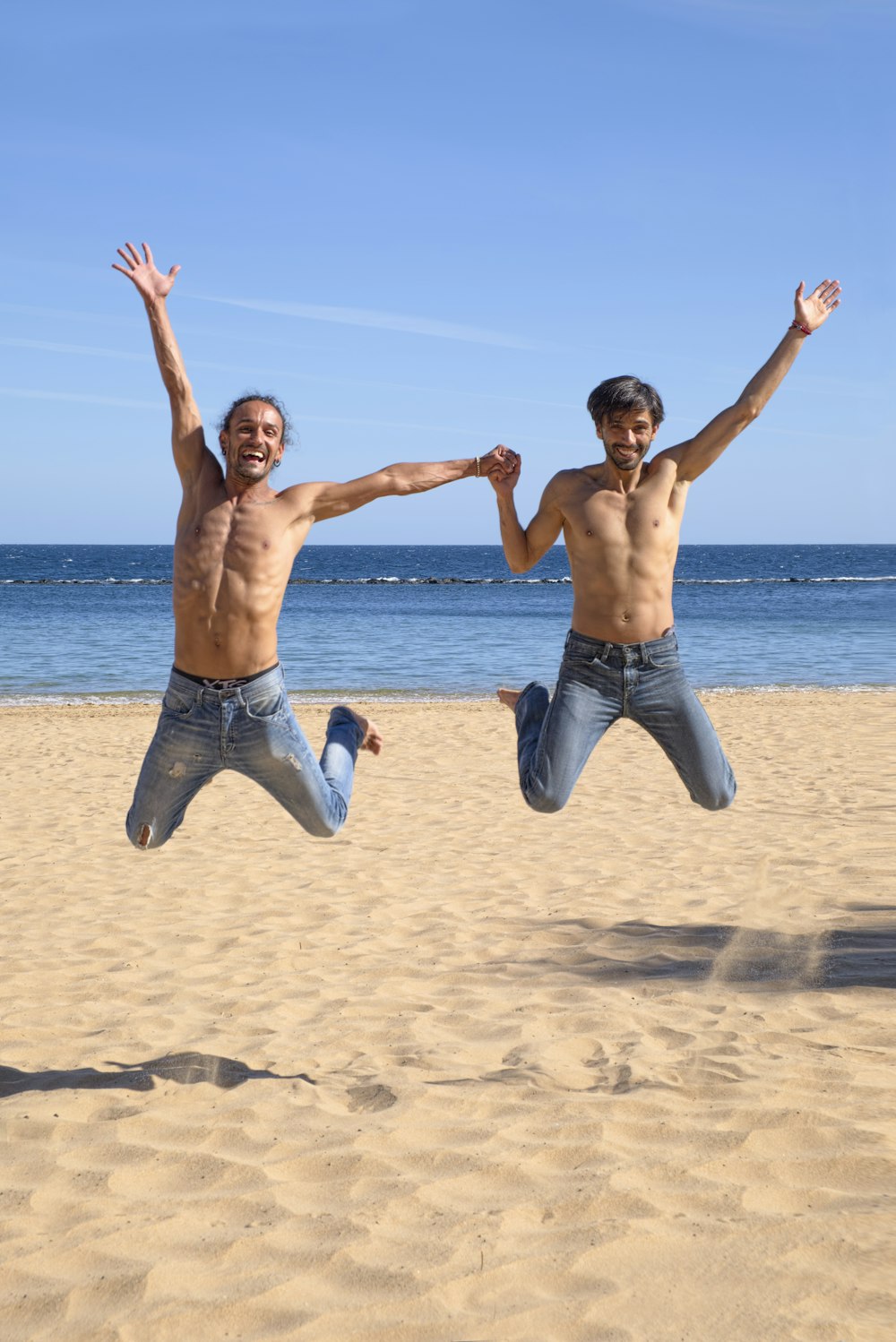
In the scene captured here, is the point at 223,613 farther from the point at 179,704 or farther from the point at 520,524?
the point at 520,524

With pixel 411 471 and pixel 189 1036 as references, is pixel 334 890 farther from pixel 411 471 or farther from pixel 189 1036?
pixel 411 471

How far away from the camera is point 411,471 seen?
603 cm

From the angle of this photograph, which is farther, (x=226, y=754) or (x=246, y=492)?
(x=246, y=492)

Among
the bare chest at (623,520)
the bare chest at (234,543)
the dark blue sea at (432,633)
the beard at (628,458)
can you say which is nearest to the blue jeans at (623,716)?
the bare chest at (623,520)

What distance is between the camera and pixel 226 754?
18.5 ft

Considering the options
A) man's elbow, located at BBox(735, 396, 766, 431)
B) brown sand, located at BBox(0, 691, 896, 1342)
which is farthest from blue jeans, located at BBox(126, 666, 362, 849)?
man's elbow, located at BBox(735, 396, 766, 431)

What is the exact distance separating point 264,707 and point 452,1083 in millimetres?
2036

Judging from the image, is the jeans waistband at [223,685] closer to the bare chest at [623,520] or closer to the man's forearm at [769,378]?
the bare chest at [623,520]

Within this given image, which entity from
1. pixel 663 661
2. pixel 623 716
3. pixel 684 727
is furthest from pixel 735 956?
pixel 663 661

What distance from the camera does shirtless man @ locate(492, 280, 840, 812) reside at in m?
6.03

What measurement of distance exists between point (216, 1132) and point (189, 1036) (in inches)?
51.2

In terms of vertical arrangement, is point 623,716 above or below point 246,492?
below

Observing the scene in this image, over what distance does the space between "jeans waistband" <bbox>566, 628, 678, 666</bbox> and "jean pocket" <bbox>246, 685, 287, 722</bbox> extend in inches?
56.5

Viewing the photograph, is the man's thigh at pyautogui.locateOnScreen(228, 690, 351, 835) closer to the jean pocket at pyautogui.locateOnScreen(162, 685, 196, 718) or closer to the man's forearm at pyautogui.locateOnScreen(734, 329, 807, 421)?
the jean pocket at pyautogui.locateOnScreen(162, 685, 196, 718)
